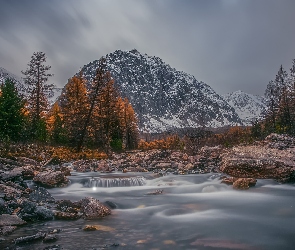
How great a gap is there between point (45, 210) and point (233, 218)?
19.8 feet

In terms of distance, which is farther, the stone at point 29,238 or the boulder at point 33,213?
the boulder at point 33,213

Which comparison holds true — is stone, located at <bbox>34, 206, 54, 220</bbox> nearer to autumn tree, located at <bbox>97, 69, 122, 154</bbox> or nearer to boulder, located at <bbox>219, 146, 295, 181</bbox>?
boulder, located at <bbox>219, 146, 295, 181</bbox>

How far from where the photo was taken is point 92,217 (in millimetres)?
8664

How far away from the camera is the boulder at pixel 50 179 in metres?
13.0

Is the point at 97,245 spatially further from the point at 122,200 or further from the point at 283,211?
the point at 283,211

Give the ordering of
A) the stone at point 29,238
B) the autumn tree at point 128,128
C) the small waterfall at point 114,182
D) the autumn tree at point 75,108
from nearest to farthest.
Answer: the stone at point 29,238 < the small waterfall at point 114,182 < the autumn tree at point 75,108 < the autumn tree at point 128,128

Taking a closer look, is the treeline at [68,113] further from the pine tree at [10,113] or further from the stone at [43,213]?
the stone at [43,213]

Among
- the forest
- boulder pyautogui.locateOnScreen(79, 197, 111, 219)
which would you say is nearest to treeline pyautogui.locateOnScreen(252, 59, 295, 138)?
the forest

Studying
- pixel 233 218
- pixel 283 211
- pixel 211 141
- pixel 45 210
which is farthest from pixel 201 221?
pixel 211 141

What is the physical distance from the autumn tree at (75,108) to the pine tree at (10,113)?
683 centimetres

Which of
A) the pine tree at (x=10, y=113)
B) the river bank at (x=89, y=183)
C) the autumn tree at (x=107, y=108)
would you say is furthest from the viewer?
the autumn tree at (x=107, y=108)

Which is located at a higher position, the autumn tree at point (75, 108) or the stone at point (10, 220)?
the autumn tree at point (75, 108)

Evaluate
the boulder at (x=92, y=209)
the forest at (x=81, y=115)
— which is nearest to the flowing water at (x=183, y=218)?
the boulder at (x=92, y=209)

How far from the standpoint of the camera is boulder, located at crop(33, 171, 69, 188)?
42.6 feet
